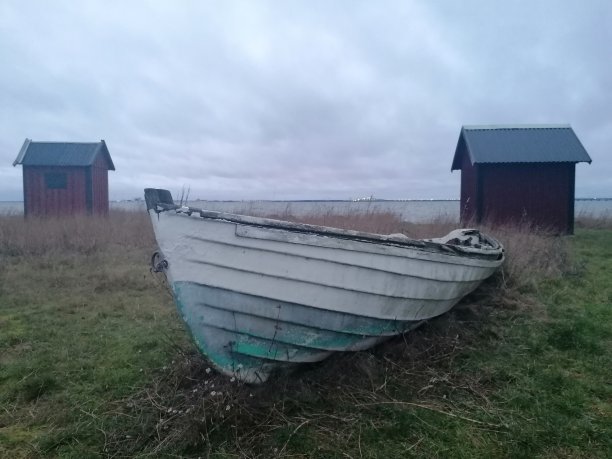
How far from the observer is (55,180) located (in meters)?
19.2

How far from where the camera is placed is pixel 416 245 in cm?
345

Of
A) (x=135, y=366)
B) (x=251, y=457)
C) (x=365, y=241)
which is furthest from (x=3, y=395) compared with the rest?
(x=365, y=241)

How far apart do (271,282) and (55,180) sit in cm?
1977

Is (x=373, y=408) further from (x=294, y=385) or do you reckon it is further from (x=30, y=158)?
(x=30, y=158)

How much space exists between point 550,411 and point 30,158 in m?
21.9

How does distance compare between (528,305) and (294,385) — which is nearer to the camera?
(294,385)

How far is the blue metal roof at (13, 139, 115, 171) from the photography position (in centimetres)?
1903

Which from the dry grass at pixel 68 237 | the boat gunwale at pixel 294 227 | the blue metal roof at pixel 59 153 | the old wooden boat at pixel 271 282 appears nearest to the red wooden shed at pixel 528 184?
the dry grass at pixel 68 237

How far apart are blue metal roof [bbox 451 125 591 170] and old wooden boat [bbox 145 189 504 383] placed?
1360 centimetres

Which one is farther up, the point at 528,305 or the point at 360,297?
the point at 360,297

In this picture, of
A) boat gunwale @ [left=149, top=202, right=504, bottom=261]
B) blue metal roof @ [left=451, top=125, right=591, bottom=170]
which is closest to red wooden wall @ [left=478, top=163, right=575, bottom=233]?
blue metal roof @ [left=451, top=125, right=591, bottom=170]

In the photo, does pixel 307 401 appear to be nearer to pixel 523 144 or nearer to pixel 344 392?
pixel 344 392

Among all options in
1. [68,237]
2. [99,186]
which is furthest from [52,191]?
[68,237]

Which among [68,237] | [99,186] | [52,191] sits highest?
[99,186]
